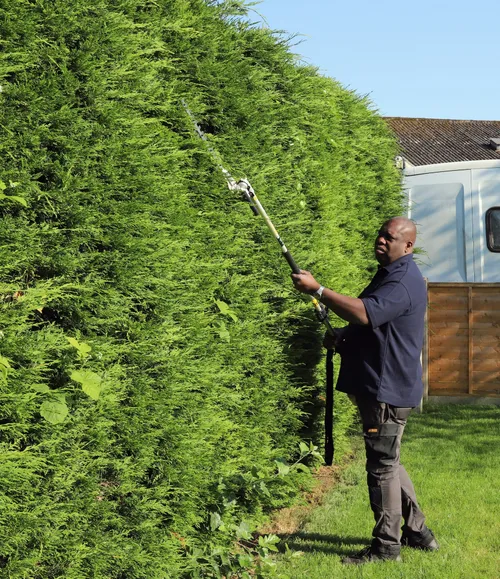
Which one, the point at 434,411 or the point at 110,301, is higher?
the point at 110,301

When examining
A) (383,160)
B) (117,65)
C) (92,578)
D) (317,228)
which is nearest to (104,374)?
(92,578)

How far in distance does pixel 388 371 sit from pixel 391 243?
2.61 ft

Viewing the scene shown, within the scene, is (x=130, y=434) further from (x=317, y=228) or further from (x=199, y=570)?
(x=317, y=228)

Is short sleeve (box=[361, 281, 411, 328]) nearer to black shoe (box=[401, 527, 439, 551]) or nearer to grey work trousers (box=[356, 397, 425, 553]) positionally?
grey work trousers (box=[356, 397, 425, 553])

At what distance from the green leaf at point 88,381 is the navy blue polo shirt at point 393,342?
210 cm

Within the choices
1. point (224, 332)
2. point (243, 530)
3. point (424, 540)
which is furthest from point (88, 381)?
point (424, 540)

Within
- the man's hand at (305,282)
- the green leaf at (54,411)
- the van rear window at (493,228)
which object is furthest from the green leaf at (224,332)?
the van rear window at (493,228)

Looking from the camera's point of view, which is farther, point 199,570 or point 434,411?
point 434,411

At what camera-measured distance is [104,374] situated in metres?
3.54

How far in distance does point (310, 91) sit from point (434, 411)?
5309 millimetres

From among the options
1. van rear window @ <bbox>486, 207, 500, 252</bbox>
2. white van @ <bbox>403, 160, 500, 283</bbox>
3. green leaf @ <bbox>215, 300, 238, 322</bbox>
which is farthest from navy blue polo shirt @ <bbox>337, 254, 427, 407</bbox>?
van rear window @ <bbox>486, 207, 500, 252</bbox>

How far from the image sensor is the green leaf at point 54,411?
3170mm

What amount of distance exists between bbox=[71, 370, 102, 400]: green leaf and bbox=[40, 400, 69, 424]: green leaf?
0.11m

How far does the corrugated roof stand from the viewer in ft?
74.3
